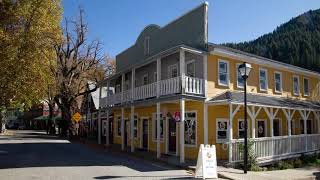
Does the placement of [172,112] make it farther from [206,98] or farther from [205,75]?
[205,75]

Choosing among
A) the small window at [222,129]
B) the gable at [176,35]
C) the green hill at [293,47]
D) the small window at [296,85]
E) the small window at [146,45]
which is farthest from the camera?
the green hill at [293,47]

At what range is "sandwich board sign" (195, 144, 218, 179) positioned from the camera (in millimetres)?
14891

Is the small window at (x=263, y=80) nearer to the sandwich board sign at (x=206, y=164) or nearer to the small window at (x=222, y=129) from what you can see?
the small window at (x=222, y=129)

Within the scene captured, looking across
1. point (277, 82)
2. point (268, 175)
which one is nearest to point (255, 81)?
point (277, 82)

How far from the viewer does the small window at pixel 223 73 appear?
22.1 metres

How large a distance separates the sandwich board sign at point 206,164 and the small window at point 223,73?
7.39m

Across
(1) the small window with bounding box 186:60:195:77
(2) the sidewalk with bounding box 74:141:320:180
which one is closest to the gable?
(1) the small window with bounding box 186:60:195:77

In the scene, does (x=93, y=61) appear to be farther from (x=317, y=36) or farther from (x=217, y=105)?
(x=317, y=36)

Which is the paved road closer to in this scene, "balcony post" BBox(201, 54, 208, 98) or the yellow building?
the yellow building

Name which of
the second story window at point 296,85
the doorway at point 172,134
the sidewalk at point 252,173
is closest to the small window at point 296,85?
the second story window at point 296,85

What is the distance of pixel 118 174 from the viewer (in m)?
15.6

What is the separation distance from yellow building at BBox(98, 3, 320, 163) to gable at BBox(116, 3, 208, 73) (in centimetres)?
5

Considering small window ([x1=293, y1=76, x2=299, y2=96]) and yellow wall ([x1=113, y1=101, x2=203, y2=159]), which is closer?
yellow wall ([x1=113, y1=101, x2=203, y2=159])

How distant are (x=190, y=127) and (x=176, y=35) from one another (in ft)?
20.1
